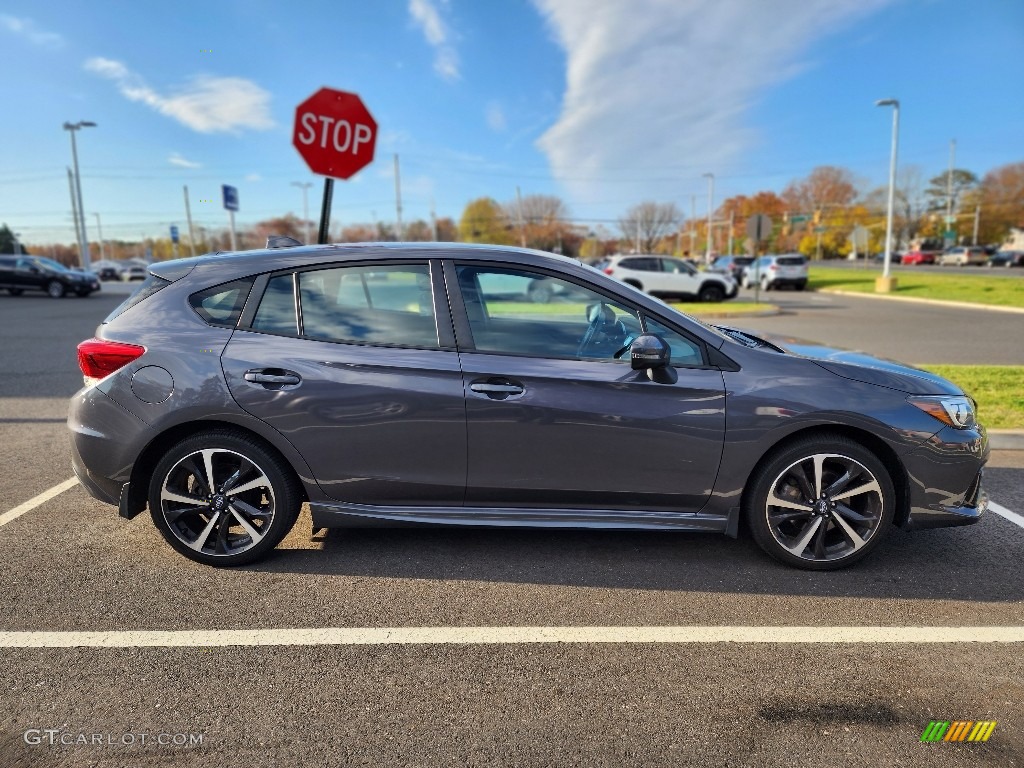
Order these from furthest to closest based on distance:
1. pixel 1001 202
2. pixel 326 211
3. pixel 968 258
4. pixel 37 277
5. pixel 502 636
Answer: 1. pixel 1001 202
2. pixel 968 258
3. pixel 37 277
4. pixel 326 211
5. pixel 502 636

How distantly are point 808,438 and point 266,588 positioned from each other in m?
2.80

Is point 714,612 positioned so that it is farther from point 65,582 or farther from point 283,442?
point 65,582

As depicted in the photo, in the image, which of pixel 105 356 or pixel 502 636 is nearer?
pixel 502 636

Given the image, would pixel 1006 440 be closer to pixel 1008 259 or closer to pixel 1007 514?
pixel 1007 514

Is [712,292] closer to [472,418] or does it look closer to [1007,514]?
[1007,514]

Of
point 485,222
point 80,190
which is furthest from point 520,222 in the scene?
point 80,190

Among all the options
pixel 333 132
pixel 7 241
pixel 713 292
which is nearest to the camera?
pixel 333 132

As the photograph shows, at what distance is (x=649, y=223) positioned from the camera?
9819 centimetres

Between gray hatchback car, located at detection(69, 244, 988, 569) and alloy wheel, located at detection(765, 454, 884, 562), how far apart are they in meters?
0.01

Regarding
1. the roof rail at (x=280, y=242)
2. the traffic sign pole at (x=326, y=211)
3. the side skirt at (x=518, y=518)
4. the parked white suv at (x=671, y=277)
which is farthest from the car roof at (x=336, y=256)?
the parked white suv at (x=671, y=277)

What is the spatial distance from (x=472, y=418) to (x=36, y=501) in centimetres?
320

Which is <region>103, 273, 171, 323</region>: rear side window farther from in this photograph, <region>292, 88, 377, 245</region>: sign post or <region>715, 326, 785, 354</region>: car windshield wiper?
<region>292, 88, 377, 245</region>: sign post

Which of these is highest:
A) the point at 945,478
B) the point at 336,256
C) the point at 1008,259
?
the point at 1008,259

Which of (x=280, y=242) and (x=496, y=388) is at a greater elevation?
(x=280, y=242)
